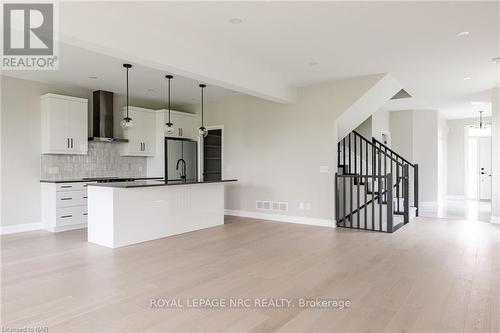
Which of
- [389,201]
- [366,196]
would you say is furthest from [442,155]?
[389,201]

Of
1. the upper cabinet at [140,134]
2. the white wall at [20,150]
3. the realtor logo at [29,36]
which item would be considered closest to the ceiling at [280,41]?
the realtor logo at [29,36]

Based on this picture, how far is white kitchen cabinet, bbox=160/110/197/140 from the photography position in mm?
8147

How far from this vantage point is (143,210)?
5164 mm

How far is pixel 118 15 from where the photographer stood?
3.59 metres

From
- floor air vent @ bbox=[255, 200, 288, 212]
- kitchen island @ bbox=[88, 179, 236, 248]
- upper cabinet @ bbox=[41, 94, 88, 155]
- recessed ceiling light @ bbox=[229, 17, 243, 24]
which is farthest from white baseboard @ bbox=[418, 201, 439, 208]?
upper cabinet @ bbox=[41, 94, 88, 155]

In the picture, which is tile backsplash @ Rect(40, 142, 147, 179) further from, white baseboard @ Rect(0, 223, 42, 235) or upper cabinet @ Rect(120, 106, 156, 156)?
white baseboard @ Rect(0, 223, 42, 235)

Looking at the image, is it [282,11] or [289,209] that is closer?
[282,11]

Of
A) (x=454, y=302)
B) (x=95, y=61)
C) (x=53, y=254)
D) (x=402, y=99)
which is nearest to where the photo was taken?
(x=454, y=302)

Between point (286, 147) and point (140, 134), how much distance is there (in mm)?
3350

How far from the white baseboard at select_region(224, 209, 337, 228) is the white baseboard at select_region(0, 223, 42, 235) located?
3.85 meters

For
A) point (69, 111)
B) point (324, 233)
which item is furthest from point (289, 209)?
point (69, 111)

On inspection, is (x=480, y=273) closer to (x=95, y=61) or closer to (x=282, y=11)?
(x=282, y=11)

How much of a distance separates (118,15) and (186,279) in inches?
113

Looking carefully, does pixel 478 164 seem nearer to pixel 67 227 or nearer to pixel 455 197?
pixel 455 197
